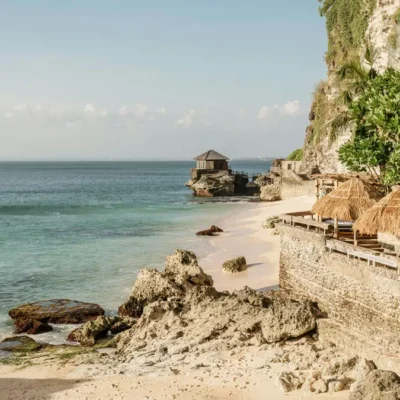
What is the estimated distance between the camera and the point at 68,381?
13.1 m

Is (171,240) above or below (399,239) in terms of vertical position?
below

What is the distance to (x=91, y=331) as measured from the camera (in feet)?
53.3

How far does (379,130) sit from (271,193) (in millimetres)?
39453

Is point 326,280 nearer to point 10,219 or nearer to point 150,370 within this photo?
point 150,370

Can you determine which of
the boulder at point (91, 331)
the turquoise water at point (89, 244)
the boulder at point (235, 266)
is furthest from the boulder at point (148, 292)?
the boulder at point (235, 266)

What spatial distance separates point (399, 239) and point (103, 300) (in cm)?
1105

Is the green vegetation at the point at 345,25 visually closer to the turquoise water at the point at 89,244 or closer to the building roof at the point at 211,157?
the turquoise water at the point at 89,244

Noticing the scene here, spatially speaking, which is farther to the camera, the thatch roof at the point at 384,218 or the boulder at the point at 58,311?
the boulder at the point at 58,311

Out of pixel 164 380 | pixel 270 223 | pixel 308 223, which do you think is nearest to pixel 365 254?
pixel 308 223

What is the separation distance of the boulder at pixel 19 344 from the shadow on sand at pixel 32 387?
2.15 m

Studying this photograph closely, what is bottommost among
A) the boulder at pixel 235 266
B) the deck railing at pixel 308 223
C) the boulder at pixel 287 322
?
the boulder at pixel 235 266

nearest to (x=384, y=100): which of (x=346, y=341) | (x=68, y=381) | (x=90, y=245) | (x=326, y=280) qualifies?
(x=326, y=280)

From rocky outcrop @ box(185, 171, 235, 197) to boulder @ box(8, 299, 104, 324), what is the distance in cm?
4982

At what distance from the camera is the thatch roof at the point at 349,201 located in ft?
52.6
